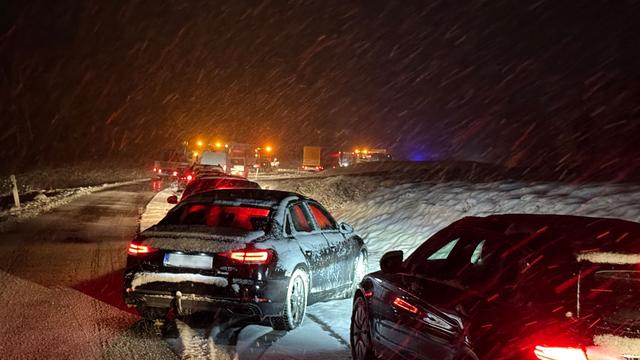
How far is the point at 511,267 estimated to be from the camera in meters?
4.25

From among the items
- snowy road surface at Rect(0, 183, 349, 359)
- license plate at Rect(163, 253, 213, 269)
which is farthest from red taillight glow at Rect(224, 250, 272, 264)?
snowy road surface at Rect(0, 183, 349, 359)

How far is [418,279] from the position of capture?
5.07 meters

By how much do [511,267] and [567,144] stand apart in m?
40.4

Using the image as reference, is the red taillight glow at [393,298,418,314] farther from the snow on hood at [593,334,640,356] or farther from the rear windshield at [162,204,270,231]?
the rear windshield at [162,204,270,231]

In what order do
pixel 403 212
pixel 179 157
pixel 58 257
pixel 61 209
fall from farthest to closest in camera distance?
pixel 179 157, pixel 61 209, pixel 403 212, pixel 58 257

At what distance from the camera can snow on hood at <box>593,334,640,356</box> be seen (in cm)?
338

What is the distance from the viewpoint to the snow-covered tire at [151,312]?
7.33 m

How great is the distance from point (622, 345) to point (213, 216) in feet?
18.7

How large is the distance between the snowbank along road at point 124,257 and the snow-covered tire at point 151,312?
0.14 meters

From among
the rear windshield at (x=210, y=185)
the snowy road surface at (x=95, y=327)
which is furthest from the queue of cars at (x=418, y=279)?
the rear windshield at (x=210, y=185)

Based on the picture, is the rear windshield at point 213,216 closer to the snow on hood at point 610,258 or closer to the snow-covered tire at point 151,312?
the snow-covered tire at point 151,312

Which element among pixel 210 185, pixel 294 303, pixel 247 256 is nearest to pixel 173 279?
pixel 247 256

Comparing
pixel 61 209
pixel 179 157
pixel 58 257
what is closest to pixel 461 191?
pixel 58 257

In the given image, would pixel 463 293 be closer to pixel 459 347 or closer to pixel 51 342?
pixel 459 347
